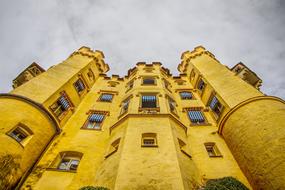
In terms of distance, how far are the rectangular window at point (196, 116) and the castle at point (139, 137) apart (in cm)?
9

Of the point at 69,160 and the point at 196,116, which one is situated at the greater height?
the point at 196,116

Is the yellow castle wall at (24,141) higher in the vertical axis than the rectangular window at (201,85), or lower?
lower

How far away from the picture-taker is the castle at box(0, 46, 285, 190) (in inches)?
435

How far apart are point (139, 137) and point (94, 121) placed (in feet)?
23.4

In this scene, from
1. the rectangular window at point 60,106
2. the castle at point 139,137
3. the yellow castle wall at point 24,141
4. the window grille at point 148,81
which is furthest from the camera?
the window grille at point 148,81

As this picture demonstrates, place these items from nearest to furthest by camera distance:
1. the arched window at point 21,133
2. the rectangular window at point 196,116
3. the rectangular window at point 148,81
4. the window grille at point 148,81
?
1. the arched window at point 21,133
2. the rectangular window at point 196,116
3. the rectangular window at point 148,81
4. the window grille at point 148,81

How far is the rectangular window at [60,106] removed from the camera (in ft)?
57.1

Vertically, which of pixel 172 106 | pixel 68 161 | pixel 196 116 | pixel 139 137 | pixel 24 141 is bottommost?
pixel 68 161

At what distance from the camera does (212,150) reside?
15492 millimetres

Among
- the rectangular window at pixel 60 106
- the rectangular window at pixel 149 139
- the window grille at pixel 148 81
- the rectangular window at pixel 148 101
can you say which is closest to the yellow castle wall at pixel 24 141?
the rectangular window at pixel 60 106

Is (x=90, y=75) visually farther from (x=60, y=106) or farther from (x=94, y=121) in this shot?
(x=94, y=121)

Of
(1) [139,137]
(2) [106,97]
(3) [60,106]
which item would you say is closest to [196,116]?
(1) [139,137]

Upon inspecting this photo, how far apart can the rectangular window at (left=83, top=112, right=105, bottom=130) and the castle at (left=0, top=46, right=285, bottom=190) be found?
9cm

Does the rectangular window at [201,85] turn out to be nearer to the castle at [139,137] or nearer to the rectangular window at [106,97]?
the castle at [139,137]
